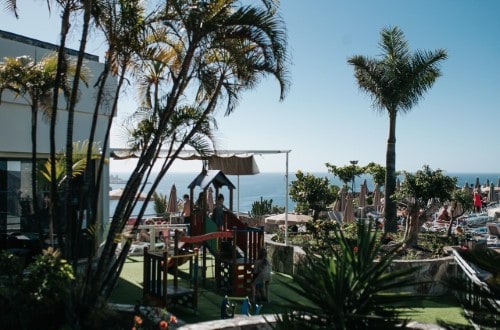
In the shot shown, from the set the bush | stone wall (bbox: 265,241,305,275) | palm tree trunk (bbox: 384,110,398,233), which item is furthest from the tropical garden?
palm tree trunk (bbox: 384,110,398,233)

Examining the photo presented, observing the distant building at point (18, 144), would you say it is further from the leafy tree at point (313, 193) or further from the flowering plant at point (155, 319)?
the leafy tree at point (313, 193)

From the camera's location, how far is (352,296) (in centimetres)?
414

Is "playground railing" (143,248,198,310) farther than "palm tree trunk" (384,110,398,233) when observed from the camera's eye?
No

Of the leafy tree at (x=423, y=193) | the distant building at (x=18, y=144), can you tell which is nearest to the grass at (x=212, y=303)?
the distant building at (x=18, y=144)

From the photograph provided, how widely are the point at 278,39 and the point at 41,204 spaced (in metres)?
5.80

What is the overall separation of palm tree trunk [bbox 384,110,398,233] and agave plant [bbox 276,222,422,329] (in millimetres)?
12027

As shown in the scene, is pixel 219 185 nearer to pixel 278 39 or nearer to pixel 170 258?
pixel 170 258

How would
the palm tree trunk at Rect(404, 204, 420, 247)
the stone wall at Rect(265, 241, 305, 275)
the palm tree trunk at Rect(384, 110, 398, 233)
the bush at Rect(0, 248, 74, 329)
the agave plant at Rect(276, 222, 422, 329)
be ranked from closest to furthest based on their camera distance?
the agave plant at Rect(276, 222, 422, 329) → the bush at Rect(0, 248, 74, 329) → the stone wall at Rect(265, 241, 305, 275) → the palm tree trunk at Rect(404, 204, 420, 247) → the palm tree trunk at Rect(384, 110, 398, 233)

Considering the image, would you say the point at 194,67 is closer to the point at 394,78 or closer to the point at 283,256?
the point at 283,256

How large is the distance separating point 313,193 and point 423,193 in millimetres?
4698

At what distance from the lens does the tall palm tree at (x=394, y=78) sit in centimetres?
1728

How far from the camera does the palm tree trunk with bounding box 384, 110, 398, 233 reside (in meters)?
16.6

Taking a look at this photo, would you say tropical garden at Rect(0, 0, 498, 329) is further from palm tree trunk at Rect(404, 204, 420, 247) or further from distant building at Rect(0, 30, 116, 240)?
palm tree trunk at Rect(404, 204, 420, 247)

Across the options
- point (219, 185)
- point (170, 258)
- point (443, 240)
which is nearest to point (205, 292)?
point (170, 258)
